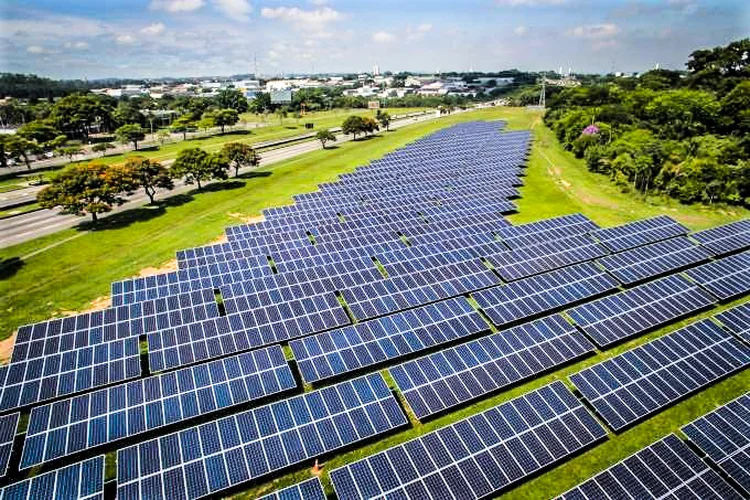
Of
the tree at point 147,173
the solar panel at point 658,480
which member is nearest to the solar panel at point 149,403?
the solar panel at point 658,480

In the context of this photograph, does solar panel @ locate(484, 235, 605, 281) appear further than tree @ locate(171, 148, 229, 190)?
No

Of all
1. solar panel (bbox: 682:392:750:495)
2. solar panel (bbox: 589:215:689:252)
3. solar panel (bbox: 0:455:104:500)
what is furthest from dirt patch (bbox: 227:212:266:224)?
solar panel (bbox: 682:392:750:495)

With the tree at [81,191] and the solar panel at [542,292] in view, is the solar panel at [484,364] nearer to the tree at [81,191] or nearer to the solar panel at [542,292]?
the solar panel at [542,292]

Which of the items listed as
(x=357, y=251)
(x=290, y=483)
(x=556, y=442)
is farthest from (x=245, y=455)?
(x=357, y=251)

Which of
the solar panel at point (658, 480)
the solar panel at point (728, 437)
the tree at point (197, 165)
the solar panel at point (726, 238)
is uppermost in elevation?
the tree at point (197, 165)

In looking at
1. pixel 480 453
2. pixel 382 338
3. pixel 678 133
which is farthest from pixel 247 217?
pixel 678 133

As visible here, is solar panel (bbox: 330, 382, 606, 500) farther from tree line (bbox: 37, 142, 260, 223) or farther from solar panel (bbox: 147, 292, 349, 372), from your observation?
tree line (bbox: 37, 142, 260, 223)
